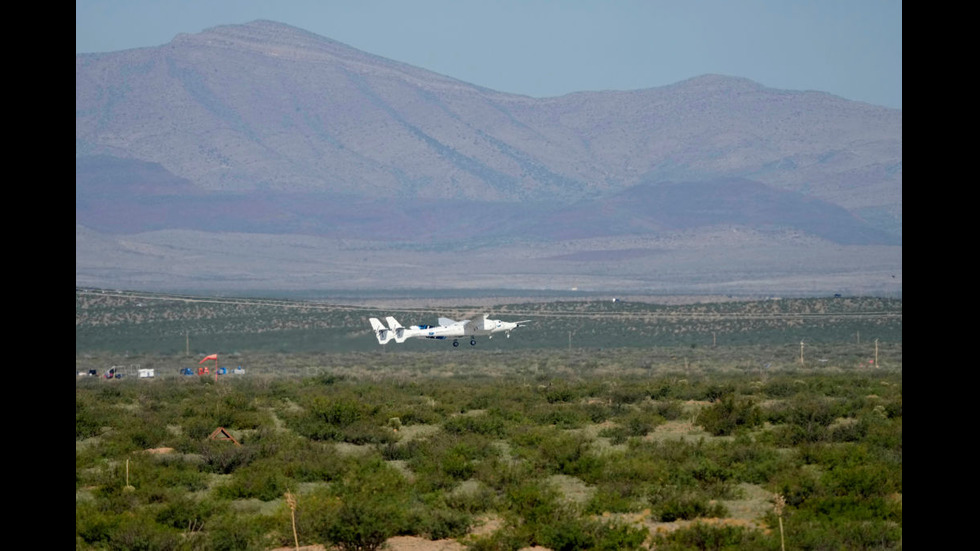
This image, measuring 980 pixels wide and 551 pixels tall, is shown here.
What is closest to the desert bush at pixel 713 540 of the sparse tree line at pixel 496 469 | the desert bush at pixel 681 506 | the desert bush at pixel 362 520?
the sparse tree line at pixel 496 469

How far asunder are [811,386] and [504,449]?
1785 cm

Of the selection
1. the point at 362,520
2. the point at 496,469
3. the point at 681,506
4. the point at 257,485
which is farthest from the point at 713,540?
the point at 257,485

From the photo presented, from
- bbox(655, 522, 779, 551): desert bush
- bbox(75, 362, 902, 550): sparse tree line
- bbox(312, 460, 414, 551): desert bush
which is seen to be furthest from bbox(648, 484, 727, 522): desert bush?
bbox(312, 460, 414, 551): desert bush

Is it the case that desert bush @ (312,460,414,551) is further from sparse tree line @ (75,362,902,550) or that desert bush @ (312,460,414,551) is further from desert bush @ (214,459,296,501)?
desert bush @ (214,459,296,501)

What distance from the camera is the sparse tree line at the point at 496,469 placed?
45.9 feet

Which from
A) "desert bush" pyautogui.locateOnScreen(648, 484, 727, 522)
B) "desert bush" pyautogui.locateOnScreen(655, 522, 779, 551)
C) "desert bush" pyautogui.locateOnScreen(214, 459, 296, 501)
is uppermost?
"desert bush" pyautogui.locateOnScreen(655, 522, 779, 551)

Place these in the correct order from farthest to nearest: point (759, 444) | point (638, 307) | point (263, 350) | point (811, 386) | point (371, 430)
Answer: point (638, 307), point (263, 350), point (811, 386), point (371, 430), point (759, 444)

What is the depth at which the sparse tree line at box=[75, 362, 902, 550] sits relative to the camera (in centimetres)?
1400

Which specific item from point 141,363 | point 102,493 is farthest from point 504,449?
point 141,363

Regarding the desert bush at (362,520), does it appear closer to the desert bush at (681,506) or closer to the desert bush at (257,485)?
the desert bush at (257,485)

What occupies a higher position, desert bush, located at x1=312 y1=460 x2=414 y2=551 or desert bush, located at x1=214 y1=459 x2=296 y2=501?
desert bush, located at x1=312 y1=460 x2=414 y2=551
